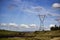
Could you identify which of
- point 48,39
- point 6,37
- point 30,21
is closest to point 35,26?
point 30,21

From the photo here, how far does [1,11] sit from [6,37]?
68 centimetres

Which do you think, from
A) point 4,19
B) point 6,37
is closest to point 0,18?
point 4,19

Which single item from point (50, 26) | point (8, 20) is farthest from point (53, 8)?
point (8, 20)

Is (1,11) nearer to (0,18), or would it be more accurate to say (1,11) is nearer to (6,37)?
(0,18)

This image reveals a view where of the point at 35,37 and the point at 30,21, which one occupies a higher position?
the point at 30,21

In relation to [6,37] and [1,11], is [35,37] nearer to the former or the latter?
[6,37]

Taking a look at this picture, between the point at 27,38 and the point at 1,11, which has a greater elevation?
the point at 1,11

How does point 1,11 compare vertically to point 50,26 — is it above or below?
above

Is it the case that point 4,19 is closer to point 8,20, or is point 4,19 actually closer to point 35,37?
point 8,20

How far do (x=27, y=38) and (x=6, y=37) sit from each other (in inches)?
20.8

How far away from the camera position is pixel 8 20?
4.56 m

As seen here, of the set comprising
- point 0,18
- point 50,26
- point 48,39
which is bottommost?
point 48,39

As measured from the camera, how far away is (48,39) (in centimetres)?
447

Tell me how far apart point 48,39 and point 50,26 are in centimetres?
34
